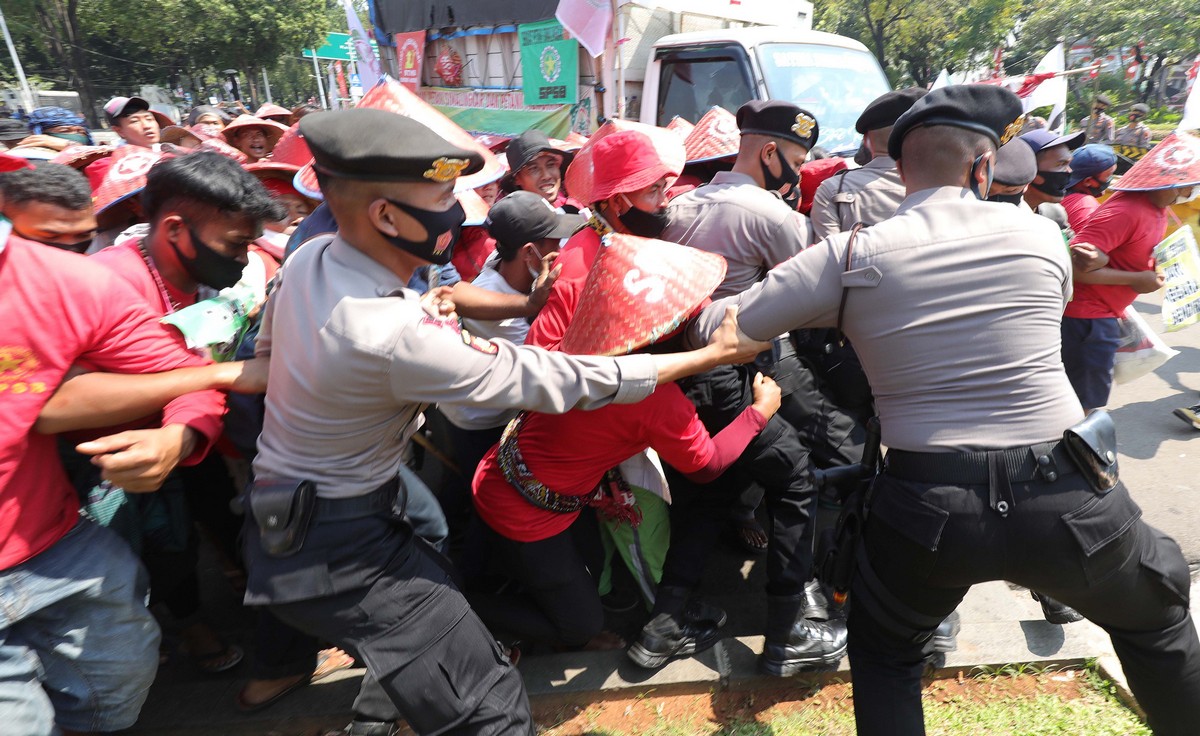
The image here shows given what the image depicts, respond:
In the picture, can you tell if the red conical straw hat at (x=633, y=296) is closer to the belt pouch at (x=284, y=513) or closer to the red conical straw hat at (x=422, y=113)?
the belt pouch at (x=284, y=513)

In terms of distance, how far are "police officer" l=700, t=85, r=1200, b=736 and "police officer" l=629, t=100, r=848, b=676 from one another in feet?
2.34

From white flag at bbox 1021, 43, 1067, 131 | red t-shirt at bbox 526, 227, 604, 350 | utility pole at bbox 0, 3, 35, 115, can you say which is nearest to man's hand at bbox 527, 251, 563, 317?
red t-shirt at bbox 526, 227, 604, 350

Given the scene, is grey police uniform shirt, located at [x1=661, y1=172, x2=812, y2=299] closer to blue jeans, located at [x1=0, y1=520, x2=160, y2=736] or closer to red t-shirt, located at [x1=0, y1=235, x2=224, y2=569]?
red t-shirt, located at [x1=0, y1=235, x2=224, y2=569]

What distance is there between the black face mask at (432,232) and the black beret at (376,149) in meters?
0.08

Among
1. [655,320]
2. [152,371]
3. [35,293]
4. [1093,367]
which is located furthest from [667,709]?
[1093,367]

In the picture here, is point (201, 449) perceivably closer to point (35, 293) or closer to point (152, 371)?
point (152, 371)

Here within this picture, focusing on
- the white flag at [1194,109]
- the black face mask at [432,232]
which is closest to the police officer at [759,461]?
the black face mask at [432,232]

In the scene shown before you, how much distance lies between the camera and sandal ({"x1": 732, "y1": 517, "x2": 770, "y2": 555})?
3.45 m

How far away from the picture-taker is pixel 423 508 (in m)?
2.56

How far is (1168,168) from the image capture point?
350 centimetres

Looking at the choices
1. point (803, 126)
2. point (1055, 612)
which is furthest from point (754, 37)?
point (1055, 612)

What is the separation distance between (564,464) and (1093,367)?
307 cm

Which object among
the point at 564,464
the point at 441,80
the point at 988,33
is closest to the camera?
the point at 564,464

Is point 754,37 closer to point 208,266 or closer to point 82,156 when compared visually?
point 82,156
